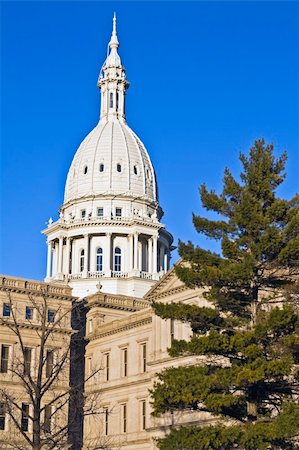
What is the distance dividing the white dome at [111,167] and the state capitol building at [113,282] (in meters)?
0.15

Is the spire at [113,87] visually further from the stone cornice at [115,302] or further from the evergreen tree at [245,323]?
the evergreen tree at [245,323]

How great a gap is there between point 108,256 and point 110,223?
13.7 feet

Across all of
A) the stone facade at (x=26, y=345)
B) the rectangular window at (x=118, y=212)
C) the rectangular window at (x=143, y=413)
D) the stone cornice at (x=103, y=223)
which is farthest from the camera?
the rectangular window at (x=118, y=212)

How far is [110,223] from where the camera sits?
4033 inches

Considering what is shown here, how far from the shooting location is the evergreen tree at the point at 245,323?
33.0 meters

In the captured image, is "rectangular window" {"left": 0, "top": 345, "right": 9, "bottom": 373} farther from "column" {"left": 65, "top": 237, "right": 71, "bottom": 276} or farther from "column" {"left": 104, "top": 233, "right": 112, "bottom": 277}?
"column" {"left": 65, "top": 237, "right": 71, "bottom": 276}

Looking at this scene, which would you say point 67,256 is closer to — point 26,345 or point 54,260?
point 54,260

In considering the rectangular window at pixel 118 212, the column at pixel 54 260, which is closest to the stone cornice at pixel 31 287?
the column at pixel 54 260

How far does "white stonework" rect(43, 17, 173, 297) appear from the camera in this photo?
101375mm

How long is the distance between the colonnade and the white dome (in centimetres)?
680

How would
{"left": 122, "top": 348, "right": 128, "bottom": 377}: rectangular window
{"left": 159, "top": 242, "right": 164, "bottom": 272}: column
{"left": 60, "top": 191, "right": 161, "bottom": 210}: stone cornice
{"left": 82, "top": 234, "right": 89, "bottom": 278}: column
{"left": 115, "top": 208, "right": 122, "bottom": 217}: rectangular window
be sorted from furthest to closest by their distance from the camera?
{"left": 159, "top": 242, "right": 164, "bottom": 272}: column < {"left": 60, "top": 191, "right": 161, "bottom": 210}: stone cornice < {"left": 115, "top": 208, "right": 122, "bottom": 217}: rectangular window < {"left": 82, "top": 234, "right": 89, "bottom": 278}: column < {"left": 122, "top": 348, "right": 128, "bottom": 377}: rectangular window

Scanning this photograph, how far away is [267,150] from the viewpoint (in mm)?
38250

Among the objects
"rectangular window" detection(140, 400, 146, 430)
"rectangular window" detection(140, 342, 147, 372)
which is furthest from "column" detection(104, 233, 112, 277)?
"rectangular window" detection(140, 400, 146, 430)

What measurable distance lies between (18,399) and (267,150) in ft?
135
